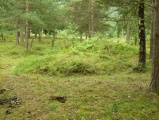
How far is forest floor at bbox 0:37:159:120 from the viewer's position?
7.42 meters

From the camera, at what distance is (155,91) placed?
862 centimetres

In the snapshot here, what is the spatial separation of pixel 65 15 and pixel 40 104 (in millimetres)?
25983

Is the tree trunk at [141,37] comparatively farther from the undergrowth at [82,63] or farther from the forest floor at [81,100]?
the forest floor at [81,100]

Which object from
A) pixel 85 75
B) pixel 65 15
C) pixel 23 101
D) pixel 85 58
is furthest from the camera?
pixel 65 15

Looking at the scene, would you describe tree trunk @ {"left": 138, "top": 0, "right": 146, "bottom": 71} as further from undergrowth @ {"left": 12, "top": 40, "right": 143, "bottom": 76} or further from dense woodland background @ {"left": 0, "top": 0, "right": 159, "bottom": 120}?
undergrowth @ {"left": 12, "top": 40, "right": 143, "bottom": 76}

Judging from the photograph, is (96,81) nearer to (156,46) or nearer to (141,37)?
(141,37)

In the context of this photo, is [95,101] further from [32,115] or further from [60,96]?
[32,115]

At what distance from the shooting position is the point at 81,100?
861 centimetres

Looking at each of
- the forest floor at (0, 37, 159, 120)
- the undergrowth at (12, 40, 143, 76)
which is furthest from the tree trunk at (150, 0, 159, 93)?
the undergrowth at (12, 40, 143, 76)

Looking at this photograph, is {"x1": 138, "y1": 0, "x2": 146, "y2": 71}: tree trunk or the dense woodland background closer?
the dense woodland background

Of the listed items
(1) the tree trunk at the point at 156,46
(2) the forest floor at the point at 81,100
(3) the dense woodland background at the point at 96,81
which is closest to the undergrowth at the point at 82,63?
(3) the dense woodland background at the point at 96,81

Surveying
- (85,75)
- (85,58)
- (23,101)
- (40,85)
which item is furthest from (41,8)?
(23,101)

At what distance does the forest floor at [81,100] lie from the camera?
24.3ft

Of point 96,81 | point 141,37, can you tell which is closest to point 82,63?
point 96,81
